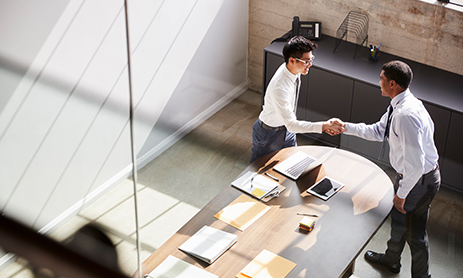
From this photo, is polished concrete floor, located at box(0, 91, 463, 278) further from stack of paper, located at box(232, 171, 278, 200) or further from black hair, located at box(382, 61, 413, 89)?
black hair, located at box(382, 61, 413, 89)

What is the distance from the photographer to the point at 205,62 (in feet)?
8.25

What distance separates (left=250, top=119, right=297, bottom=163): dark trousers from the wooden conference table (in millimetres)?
56

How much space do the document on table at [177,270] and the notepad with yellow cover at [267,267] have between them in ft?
0.37

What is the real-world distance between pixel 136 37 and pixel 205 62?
941mm

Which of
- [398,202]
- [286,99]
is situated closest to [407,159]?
[398,202]

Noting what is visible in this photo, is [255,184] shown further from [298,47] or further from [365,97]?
[365,97]

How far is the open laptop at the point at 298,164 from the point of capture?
221 cm

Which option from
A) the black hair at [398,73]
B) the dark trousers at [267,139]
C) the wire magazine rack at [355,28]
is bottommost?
the dark trousers at [267,139]

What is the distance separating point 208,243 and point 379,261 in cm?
91

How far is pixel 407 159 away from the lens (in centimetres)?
194

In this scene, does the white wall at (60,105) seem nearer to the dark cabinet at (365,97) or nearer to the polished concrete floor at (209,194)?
the polished concrete floor at (209,194)

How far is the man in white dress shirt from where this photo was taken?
1.92 metres

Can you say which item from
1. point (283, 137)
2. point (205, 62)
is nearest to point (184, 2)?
point (205, 62)

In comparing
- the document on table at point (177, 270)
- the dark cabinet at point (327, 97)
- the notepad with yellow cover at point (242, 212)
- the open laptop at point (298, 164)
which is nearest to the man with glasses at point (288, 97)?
the open laptop at point (298, 164)
